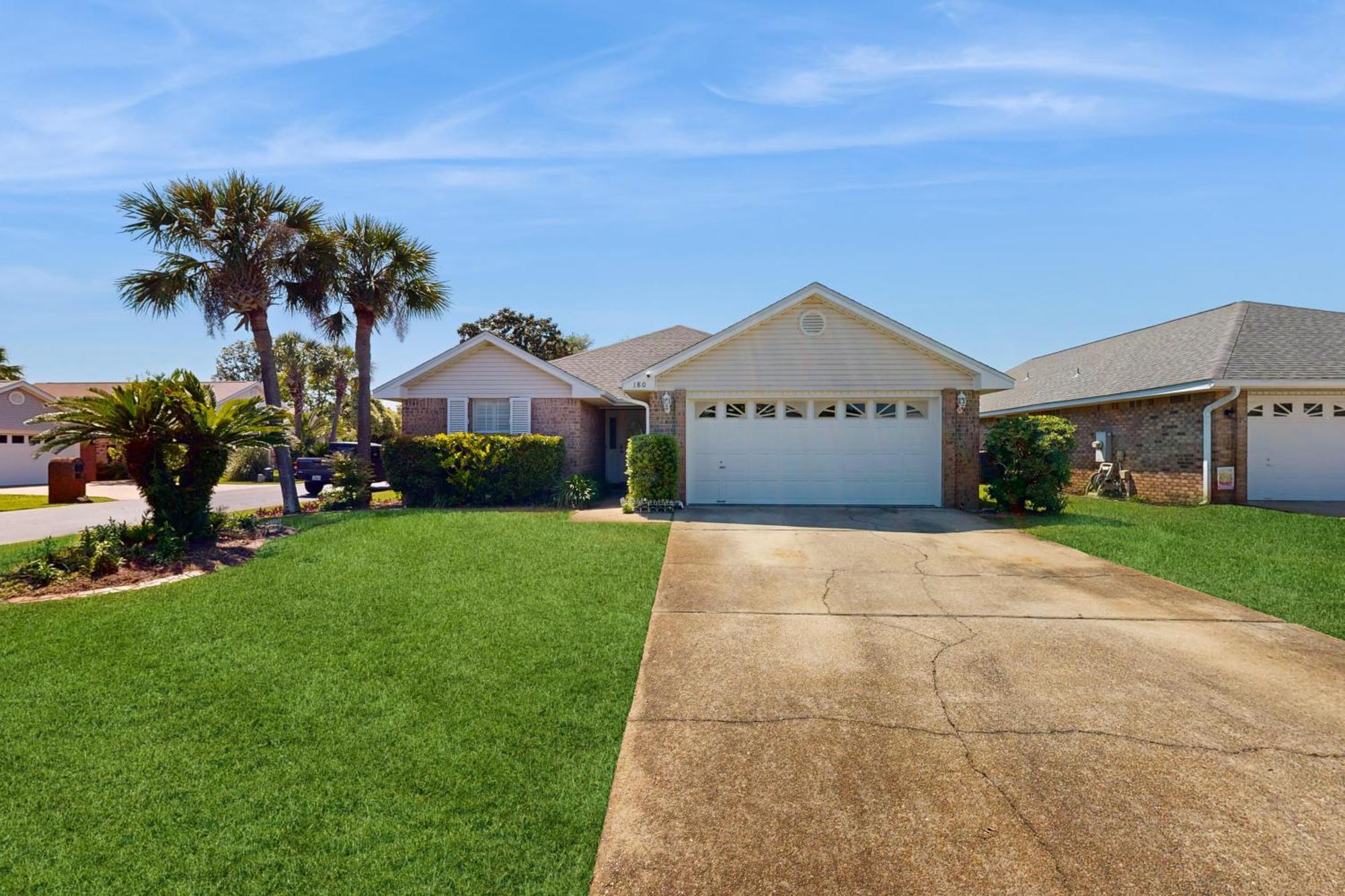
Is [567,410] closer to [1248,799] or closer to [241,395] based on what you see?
[1248,799]

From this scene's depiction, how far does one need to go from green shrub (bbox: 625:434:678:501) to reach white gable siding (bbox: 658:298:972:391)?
5.19 feet

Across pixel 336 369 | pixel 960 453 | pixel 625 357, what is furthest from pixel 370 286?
pixel 336 369

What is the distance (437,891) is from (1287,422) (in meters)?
19.0

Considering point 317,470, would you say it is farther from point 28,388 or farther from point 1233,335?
point 1233,335

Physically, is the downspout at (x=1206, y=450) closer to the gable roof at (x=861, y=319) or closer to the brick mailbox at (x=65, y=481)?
the gable roof at (x=861, y=319)

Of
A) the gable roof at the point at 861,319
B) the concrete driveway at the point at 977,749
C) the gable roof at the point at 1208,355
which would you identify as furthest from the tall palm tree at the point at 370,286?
the gable roof at the point at 1208,355

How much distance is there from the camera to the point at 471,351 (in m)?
16.9

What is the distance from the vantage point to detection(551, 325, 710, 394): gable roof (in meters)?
19.9

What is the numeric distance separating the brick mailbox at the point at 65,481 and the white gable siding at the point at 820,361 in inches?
722

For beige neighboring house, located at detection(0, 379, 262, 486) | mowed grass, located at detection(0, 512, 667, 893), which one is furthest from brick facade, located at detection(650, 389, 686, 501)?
beige neighboring house, located at detection(0, 379, 262, 486)

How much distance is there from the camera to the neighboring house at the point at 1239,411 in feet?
47.0

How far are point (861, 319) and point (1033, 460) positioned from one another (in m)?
4.52

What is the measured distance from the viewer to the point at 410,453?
1513cm

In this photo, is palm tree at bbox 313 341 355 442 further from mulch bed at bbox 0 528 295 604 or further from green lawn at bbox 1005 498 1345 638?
green lawn at bbox 1005 498 1345 638
